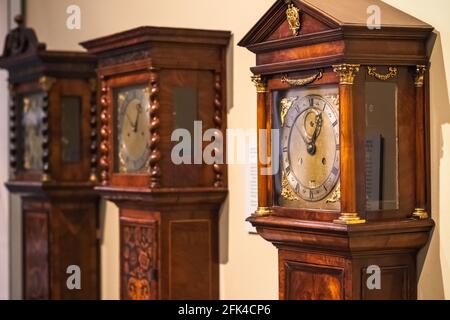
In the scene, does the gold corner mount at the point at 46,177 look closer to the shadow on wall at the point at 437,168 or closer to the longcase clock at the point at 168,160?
the longcase clock at the point at 168,160

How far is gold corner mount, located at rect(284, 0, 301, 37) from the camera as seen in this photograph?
13.2 feet

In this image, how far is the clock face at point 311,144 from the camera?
3955 mm

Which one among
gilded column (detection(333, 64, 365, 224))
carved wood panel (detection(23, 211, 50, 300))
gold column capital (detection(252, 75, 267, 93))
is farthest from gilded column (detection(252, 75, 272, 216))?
carved wood panel (detection(23, 211, 50, 300))

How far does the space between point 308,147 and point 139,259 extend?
5.26 feet

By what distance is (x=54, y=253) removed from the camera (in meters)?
6.36

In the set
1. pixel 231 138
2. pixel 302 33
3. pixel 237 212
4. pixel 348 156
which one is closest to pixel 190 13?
pixel 231 138

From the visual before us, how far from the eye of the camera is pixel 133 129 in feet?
17.3

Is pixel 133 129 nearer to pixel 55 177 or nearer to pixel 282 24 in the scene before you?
pixel 55 177

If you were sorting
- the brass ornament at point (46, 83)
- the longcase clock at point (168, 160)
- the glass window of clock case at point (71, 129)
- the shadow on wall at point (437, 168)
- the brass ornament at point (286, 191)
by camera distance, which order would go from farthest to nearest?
the glass window of clock case at point (71, 129)
the brass ornament at point (46, 83)
the longcase clock at point (168, 160)
the brass ornament at point (286, 191)
the shadow on wall at point (437, 168)

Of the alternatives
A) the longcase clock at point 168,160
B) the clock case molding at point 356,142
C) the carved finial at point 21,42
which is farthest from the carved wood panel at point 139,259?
the carved finial at point 21,42

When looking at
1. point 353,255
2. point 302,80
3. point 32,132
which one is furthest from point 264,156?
point 32,132

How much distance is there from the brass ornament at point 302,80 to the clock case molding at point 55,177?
244cm

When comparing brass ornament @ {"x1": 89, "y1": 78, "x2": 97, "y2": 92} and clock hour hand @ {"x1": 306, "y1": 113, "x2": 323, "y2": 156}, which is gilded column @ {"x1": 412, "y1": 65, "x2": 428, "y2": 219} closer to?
clock hour hand @ {"x1": 306, "y1": 113, "x2": 323, "y2": 156}

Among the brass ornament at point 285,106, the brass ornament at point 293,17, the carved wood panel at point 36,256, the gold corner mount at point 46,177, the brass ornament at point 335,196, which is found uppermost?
the brass ornament at point 293,17
